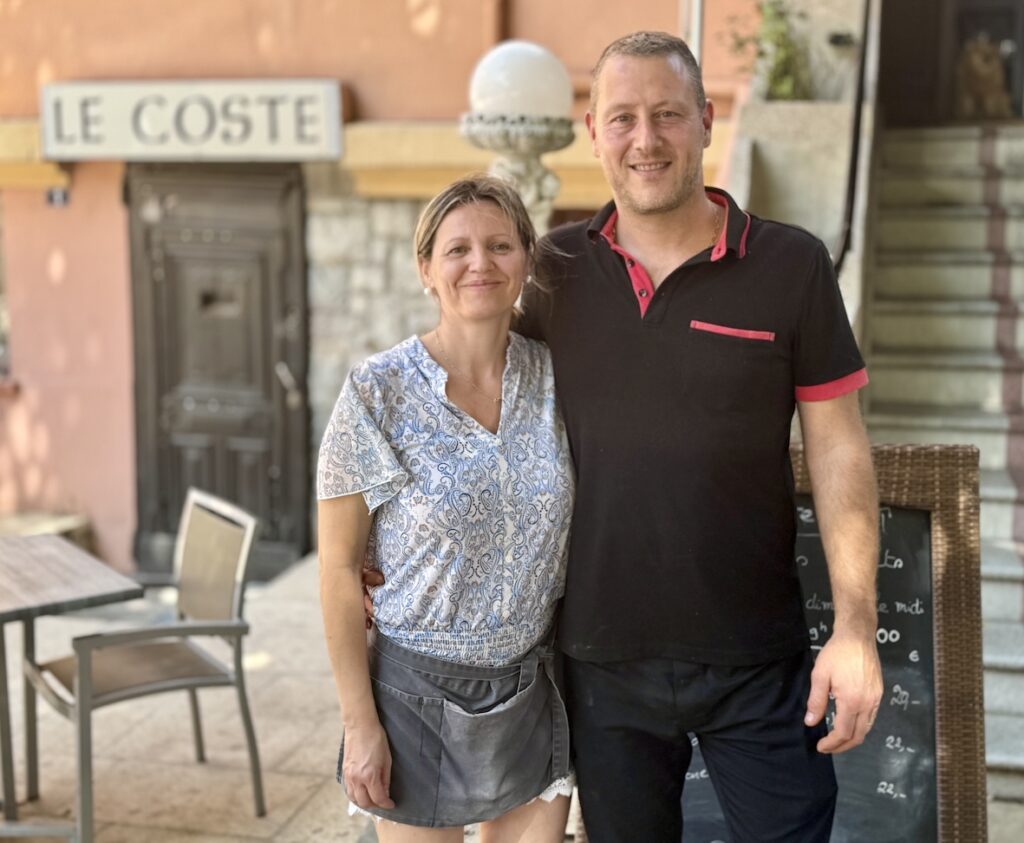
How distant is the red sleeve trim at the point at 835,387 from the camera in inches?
72.5

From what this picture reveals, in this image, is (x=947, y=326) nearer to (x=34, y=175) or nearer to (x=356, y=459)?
(x=356, y=459)

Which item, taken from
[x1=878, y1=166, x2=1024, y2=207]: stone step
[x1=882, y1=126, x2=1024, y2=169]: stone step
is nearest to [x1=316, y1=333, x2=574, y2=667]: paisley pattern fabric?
[x1=878, y1=166, x2=1024, y2=207]: stone step

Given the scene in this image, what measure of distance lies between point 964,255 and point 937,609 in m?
3.19

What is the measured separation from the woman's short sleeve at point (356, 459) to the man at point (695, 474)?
1.05ft

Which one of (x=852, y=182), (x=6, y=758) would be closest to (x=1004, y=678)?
(x=852, y=182)

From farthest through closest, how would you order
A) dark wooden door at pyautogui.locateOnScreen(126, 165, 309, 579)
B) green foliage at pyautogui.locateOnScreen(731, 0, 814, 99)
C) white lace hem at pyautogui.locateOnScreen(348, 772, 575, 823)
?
dark wooden door at pyautogui.locateOnScreen(126, 165, 309, 579), green foliage at pyautogui.locateOnScreen(731, 0, 814, 99), white lace hem at pyautogui.locateOnScreen(348, 772, 575, 823)

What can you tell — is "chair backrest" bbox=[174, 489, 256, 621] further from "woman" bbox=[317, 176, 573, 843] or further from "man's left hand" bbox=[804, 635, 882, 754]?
"man's left hand" bbox=[804, 635, 882, 754]

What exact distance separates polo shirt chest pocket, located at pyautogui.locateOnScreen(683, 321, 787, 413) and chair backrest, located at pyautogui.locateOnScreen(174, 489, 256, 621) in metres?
1.95

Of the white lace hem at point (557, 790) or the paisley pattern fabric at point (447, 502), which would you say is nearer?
the paisley pattern fabric at point (447, 502)

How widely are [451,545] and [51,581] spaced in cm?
192

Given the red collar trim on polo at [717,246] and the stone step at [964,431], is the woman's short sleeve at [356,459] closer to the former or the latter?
the red collar trim on polo at [717,246]

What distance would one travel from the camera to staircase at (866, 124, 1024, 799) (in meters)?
3.65

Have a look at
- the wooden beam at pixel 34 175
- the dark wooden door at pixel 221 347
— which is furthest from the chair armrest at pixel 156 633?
the wooden beam at pixel 34 175

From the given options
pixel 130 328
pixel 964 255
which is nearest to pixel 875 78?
pixel 964 255
